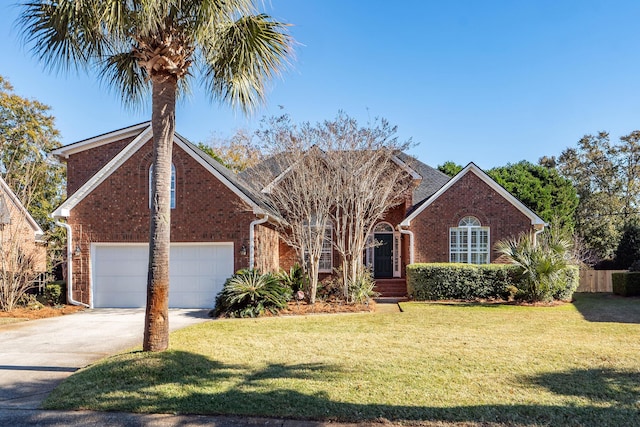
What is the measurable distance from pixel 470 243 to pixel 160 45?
14904 mm

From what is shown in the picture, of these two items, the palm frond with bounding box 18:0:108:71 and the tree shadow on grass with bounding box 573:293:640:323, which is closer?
the palm frond with bounding box 18:0:108:71

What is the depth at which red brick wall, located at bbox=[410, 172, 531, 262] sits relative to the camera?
18.4 meters

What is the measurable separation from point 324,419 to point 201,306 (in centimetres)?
1072

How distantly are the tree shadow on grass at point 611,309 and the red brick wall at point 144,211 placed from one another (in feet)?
35.1

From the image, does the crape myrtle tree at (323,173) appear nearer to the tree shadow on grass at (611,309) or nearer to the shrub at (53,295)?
the tree shadow on grass at (611,309)

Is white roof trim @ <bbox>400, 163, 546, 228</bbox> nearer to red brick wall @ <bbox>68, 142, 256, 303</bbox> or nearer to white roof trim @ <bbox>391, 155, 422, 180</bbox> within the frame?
white roof trim @ <bbox>391, 155, 422, 180</bbox>

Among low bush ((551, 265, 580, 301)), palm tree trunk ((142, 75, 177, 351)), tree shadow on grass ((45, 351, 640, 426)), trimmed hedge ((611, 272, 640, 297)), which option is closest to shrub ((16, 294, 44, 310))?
tree shadow on grass ((45, 351, 640, 426))

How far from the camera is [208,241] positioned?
14.8 meters

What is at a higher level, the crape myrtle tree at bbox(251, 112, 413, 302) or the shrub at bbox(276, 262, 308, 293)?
the crape myrtle tree at bbox(251, 112, 413, 302)

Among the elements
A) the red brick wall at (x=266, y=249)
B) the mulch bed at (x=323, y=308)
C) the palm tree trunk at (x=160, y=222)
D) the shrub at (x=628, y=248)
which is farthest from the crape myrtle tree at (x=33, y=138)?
the shrub at (x=628, y=248)

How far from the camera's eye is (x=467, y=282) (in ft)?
53.1

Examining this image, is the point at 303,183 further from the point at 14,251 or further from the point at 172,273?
the point at 14,251

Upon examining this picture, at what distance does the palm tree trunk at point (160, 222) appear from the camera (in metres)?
7.18

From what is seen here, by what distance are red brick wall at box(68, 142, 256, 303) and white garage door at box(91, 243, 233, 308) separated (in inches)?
12.5
